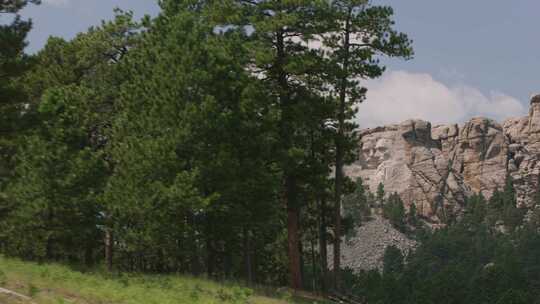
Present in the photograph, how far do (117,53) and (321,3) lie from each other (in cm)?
1081

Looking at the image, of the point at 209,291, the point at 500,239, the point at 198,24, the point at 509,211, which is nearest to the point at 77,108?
the point at 198,24

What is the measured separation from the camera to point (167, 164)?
21.4 m

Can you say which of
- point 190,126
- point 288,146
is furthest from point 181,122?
point 288,146

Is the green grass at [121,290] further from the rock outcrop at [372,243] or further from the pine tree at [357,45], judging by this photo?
the rock outcrop at [372,243]

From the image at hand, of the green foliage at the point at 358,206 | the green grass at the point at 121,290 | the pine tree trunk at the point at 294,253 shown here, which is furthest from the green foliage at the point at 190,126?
the green foliage at the point at 358,206

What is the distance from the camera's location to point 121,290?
48.9 ft

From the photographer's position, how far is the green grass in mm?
12305

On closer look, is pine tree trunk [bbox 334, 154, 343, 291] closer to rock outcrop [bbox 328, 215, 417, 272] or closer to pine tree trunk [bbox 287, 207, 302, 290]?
pine tree trunk [bbox 287, 207, 302, 290]

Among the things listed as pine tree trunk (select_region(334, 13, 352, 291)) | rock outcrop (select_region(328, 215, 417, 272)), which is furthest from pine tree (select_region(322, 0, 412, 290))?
rock outcrop (select_region(328, 215, 417, 272))

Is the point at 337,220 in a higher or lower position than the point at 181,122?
lower

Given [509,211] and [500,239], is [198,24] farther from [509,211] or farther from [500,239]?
[509,211]

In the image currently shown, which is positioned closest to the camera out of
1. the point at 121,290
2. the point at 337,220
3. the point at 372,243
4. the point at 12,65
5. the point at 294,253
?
Answer: the point at 121,290

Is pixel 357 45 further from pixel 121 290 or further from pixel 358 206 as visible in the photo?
pixel 358 206

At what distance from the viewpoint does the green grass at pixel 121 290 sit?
12305 millimetres
